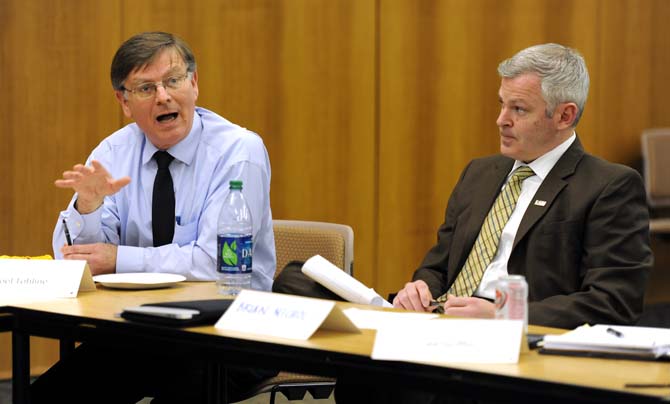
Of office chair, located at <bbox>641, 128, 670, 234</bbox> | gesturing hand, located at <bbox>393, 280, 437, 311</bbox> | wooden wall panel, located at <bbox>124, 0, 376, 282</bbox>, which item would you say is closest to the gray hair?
gesturing hand, located at <bbox>393, 280, 437, 311</bbox>

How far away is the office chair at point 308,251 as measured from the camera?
3.24 m

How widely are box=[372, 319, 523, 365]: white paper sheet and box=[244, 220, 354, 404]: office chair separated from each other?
3.85 ft

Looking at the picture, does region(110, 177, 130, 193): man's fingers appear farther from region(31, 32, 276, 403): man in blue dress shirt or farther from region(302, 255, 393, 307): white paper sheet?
region(302, 255, 393, 307): white paper sheet

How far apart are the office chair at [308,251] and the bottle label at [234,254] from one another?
565mm

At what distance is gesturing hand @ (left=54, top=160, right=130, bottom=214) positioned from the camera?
2.95 metres

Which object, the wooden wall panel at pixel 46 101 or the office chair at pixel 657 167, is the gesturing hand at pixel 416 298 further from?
the office chair at pixel 657 167

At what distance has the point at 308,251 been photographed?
11.4 feet

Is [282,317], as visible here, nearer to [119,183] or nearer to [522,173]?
[119,183]

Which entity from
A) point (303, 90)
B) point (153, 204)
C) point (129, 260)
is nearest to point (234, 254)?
point (129, 260)

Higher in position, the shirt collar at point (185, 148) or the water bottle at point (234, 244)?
the shirt collar at point (185, 148)

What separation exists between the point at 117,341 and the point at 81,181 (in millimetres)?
772

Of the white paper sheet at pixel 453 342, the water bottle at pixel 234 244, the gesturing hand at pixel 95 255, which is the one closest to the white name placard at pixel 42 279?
the gesturing hand at pixel 95 255

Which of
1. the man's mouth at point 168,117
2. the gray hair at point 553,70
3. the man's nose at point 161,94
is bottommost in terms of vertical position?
the man's mouth at point 168,117

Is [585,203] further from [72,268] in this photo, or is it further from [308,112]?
[308,112]
